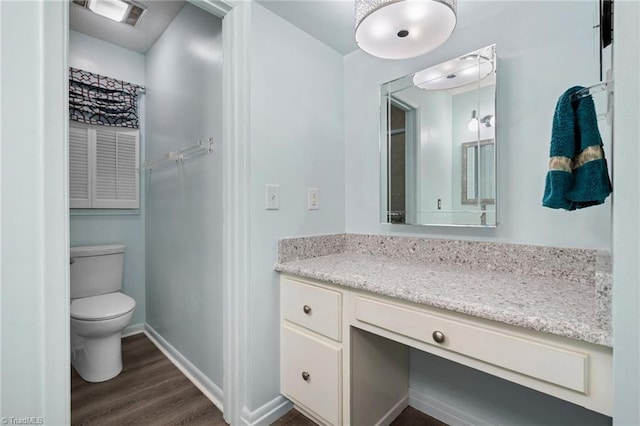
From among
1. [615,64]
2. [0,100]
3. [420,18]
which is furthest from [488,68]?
[0,100]

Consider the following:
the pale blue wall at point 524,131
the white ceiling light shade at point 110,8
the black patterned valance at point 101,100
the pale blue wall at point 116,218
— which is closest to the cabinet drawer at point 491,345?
the pale blue wall at point 524,131

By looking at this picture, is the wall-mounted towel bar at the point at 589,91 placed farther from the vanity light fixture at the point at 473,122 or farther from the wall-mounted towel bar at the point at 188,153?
the wall-mounted towel bar at the point at 188,153

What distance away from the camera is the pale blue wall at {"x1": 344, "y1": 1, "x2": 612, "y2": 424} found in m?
1.13

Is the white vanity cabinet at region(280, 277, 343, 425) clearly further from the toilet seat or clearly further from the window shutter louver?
the window shutter louver

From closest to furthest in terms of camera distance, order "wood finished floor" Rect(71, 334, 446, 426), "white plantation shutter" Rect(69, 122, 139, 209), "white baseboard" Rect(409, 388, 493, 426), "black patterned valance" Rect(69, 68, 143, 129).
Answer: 1. "white baseboard" Rect(409, 388, 493, 426)
2. "wood finished floor" Rect(71, 334, 446, 426)
3. "black patterned valance" Rect(69, 68, 143, 129)
4. "white plantation shutter" Rect(69, 122, 139, 209)

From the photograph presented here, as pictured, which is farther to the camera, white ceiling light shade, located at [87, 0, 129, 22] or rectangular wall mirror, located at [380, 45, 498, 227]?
white ceiling light shade, located at [87, 0, 129, 22]

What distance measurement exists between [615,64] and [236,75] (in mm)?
1330

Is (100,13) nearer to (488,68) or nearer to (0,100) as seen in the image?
(0,100)

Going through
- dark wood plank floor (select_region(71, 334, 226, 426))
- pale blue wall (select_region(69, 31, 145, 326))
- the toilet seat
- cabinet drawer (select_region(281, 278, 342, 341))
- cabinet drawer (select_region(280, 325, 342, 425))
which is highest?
pale blue wall (select_region(69, 31, 145, 326))

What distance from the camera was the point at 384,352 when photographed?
1.43 m

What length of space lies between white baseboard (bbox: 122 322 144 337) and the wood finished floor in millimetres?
497

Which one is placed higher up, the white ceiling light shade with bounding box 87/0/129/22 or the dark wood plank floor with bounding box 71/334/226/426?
the white ceiling light shade with bounding box 87/0/129/22

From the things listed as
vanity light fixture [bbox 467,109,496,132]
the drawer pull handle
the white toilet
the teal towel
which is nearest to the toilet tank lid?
the white toilet

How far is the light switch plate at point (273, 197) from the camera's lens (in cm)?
149
